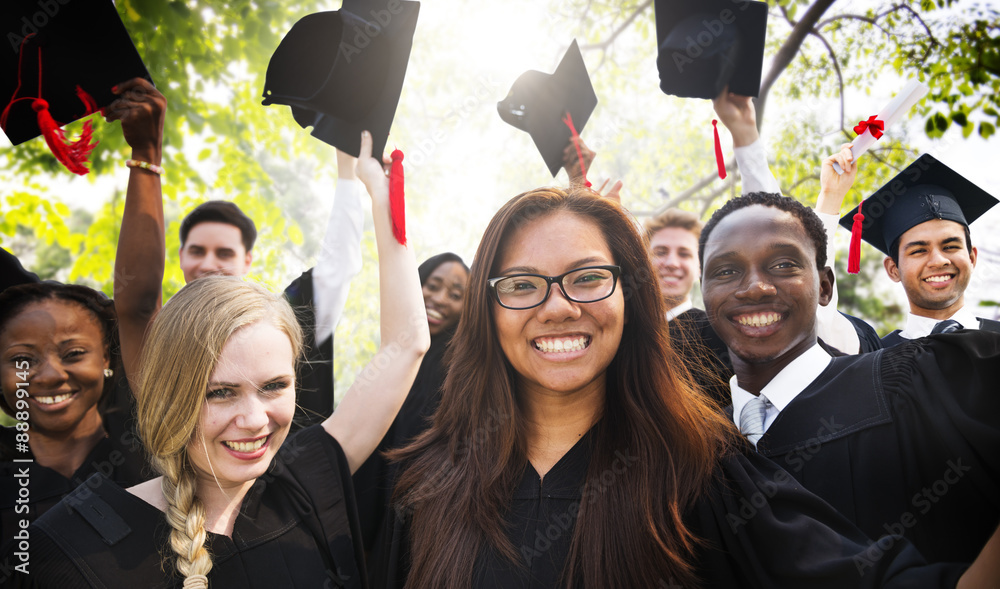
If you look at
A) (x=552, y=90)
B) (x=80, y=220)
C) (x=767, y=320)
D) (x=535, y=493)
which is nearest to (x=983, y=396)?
(x=767, y=320)

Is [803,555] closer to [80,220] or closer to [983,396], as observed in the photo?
[983,396]

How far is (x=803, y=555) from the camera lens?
1489 millimetres

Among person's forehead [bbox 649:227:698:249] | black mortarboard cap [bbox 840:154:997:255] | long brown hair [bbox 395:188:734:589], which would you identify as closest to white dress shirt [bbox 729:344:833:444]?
long brown hair [bbox 395:188:734:589]

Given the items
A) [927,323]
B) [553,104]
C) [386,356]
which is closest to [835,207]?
[927,323]

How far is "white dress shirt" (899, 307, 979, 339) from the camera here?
2742 mm

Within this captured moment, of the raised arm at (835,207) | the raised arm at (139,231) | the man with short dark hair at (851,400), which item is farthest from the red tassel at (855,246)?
the raised arm at (139,231)

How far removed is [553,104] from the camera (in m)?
3.62

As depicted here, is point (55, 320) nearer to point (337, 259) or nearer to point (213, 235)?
point (213, 235)

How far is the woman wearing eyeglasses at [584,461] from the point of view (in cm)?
160

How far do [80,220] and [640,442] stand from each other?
133 ft

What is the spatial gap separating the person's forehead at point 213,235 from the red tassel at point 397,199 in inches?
57.4

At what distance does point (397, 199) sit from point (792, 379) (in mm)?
1568

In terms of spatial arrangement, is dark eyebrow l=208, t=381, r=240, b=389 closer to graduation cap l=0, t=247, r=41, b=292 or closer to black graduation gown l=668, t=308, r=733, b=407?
black graduation gown l=668, t=308, r=733, b=407

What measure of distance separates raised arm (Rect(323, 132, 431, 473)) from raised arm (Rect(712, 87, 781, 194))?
5.34ft
